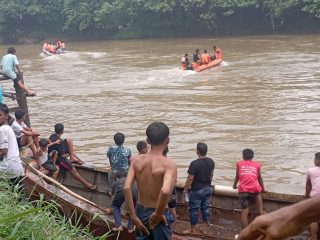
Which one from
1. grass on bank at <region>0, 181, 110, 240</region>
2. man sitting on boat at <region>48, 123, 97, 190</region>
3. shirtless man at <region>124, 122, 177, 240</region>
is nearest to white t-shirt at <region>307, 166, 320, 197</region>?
shirtless man at <region>124, 122, 177, 240</region>

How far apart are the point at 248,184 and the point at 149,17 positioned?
37252 mm

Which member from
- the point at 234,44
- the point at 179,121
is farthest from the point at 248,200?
the point at 234,44

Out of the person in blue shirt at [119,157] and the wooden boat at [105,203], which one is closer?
the wooden boat at [105,203]

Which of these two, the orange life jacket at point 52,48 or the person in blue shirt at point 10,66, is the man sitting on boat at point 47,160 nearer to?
the person in blue shirt at point 10,66

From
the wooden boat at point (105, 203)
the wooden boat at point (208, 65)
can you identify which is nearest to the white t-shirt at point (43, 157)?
the wooden boat at point (105, 203)

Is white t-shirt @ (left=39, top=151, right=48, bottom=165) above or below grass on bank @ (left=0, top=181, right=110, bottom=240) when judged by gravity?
below

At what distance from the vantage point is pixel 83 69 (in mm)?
26344

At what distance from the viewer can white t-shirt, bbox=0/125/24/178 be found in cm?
486

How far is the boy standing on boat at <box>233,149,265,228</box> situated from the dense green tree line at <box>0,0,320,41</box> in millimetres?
29297

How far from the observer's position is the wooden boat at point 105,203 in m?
5.48

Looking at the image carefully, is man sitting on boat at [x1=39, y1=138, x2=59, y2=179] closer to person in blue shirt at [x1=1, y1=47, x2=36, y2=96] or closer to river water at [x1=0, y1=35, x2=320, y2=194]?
person in blue shirt at [x1=1, y1=47, x2=36, y2=96]

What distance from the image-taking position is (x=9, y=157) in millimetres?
4926

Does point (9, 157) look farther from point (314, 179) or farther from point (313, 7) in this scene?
point (313, 7)

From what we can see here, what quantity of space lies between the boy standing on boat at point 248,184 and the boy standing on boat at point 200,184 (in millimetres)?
406
